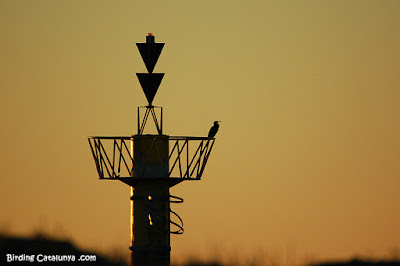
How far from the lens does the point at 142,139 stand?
38969mm

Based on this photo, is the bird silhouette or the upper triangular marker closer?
the upper triangular marker

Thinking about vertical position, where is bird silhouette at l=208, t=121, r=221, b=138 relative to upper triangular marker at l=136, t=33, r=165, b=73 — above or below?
below

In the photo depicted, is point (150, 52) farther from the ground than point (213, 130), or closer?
farther from the ground

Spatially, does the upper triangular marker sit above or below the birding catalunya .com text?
above

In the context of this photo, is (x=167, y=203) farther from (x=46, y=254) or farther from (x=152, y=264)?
(x=46, y=254)

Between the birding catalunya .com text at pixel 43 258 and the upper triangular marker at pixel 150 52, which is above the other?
the upper triangular marker at pixel 150 52

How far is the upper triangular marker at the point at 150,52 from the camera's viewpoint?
40000mm

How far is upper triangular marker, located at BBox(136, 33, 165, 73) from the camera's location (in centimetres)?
4000

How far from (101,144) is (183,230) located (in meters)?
4.30

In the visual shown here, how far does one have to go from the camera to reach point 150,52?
131 feet

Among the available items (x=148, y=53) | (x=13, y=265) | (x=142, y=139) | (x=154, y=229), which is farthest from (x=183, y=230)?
(x=13, y=265)

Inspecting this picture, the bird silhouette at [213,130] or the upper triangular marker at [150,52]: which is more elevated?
the upper triangular marker at [150,52]

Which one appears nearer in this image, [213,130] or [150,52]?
[150,52]

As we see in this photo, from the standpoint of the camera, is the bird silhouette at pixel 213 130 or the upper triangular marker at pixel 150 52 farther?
the bird silhouette at pixel 213 130
